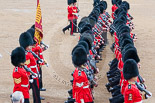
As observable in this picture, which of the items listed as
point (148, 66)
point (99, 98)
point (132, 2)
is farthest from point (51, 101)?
point (132, 2)

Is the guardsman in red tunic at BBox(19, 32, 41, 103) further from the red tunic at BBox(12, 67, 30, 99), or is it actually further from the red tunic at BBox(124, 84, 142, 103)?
the red tunic at BBox(124, 84, 142, 103)

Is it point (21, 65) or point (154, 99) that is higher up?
point (21, 65)

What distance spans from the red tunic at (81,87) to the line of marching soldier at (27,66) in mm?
905

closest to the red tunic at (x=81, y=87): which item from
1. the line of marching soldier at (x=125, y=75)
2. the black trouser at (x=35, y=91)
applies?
the line of marching soldier at (x=125, y=75)

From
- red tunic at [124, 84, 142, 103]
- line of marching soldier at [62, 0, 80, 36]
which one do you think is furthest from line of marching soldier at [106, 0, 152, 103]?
line of marching soldier at [62, 0, 80, 36]

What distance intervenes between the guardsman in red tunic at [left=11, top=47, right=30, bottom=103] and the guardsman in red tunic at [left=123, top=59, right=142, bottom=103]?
1789 millimetres

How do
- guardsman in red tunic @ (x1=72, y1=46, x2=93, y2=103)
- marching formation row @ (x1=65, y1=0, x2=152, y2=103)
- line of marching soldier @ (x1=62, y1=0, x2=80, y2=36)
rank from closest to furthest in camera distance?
1. marching formation row @ (x1=65, y1=0, x2=152, y2=103)
2. guardsman in red tunic @ (x1=72, y1=46, x2=93, y2=103)
3. line of marching soldier @ (x1=62, y1=0, x2=80, y2=36)

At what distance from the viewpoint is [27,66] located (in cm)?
796

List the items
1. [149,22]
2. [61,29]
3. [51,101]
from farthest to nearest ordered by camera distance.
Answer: [149,22] → [61,29] → [51,101]

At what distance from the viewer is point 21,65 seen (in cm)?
737

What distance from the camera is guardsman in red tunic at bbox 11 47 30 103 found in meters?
7.24

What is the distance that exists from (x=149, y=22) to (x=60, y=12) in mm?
4306

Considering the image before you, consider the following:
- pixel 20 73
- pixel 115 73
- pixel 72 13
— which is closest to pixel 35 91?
pixel 20 73

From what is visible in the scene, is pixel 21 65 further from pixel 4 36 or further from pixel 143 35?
pixel 143 35
